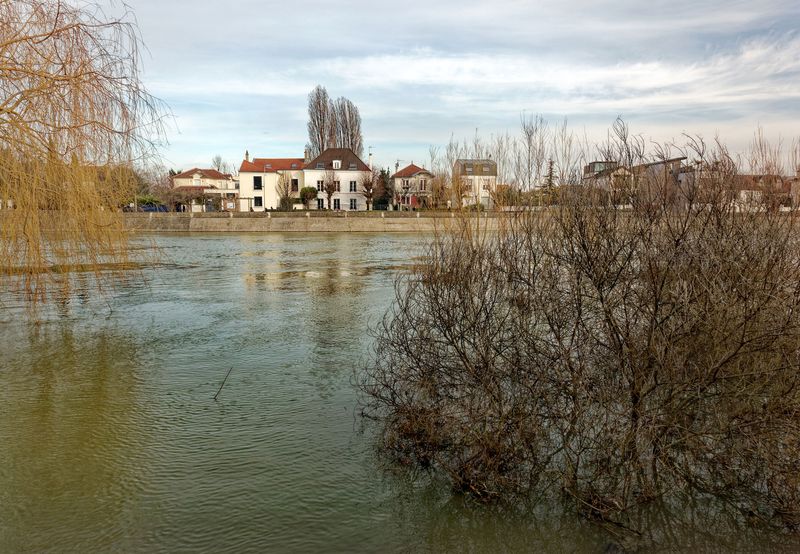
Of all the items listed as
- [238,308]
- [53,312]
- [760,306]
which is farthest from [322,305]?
[760,306]

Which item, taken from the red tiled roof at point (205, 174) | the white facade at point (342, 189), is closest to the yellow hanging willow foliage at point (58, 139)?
the white facade at point (342, 189)

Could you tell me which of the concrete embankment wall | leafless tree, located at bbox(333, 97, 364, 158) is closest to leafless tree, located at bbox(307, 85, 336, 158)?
leafless tree, located at bbox(333, 97, 364, 158)

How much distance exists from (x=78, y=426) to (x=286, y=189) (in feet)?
192

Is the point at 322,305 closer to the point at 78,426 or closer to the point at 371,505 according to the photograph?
the point at 78,426

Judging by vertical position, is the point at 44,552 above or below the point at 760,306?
below

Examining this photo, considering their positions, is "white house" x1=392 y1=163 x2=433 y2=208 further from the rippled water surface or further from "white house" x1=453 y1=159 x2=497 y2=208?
"white house" x1=453 y1=159 x2=497 y2=208

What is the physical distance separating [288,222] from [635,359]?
5027 cm

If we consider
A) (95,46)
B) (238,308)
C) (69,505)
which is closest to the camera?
(69,505)

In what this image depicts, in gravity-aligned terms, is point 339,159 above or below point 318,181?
above

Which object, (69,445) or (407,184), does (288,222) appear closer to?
(407,184)

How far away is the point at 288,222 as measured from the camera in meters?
53.7

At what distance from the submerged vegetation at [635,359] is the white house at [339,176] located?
59.7m

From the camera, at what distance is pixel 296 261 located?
27.2m

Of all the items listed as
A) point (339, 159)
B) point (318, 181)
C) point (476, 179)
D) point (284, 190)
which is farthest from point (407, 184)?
point (476, 179)
